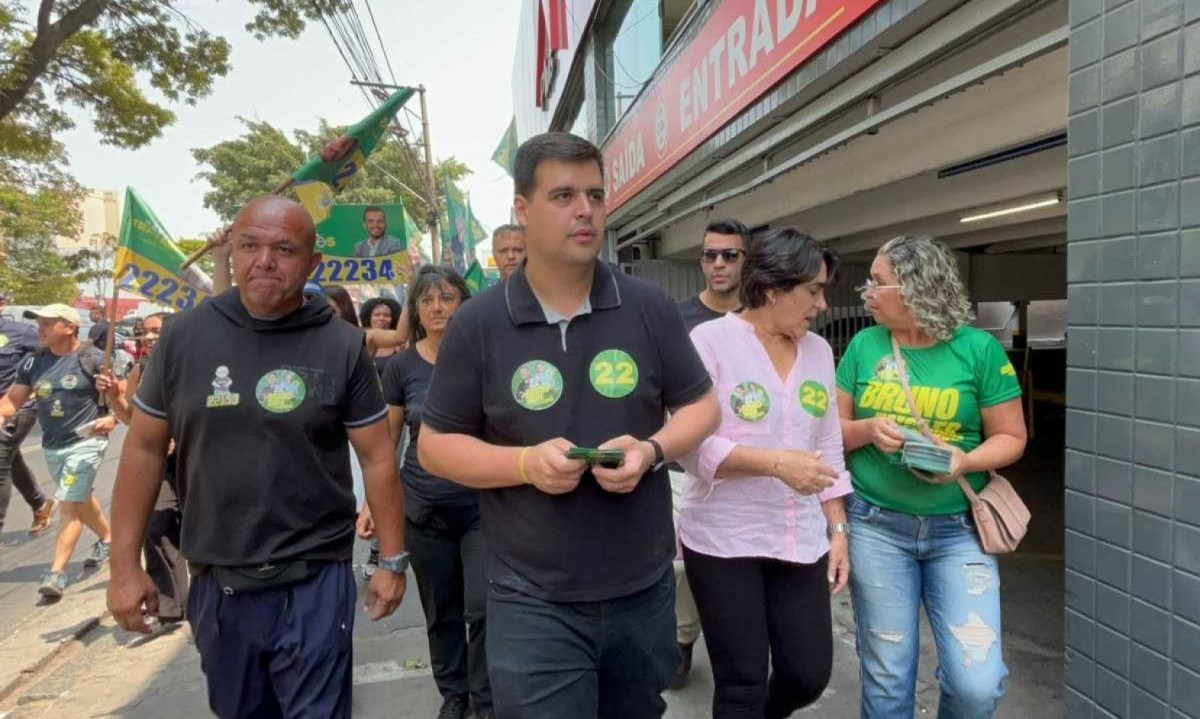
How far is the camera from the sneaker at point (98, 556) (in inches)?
219

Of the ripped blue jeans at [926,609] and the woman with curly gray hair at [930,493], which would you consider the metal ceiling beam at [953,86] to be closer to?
the woman with curly gray hair at [930,493]

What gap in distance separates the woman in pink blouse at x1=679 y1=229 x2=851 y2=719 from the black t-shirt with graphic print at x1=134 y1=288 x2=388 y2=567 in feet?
3.74

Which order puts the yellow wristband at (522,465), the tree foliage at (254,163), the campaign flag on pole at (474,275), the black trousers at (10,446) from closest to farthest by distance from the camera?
the yellow wristband at (522,465)
the black trousers at (10,446)
the campaign flag on pole at (474,275)
the tree foliage at (254,163)

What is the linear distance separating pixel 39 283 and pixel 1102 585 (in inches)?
1262

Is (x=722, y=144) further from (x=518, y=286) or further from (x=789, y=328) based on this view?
(x=518, y=286)

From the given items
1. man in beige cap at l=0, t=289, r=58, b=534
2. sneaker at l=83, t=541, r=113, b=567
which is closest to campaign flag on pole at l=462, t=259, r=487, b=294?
man in beige cap at l=0, t=289, r=58, b=534

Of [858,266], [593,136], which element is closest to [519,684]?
[858,266]

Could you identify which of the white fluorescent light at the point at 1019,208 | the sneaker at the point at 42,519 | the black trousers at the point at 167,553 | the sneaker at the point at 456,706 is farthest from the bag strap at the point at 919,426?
the sneaker at the point at 42,519

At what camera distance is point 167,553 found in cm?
369

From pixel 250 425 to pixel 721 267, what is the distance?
2.23 m

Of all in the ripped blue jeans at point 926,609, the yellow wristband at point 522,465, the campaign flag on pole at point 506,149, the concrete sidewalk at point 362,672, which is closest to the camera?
the yellow wristband at point 522,465

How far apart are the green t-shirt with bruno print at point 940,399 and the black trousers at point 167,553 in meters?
3.08

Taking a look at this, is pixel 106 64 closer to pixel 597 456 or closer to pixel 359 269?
pixel 359 269

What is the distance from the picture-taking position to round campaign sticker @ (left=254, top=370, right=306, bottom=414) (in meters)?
2.15
